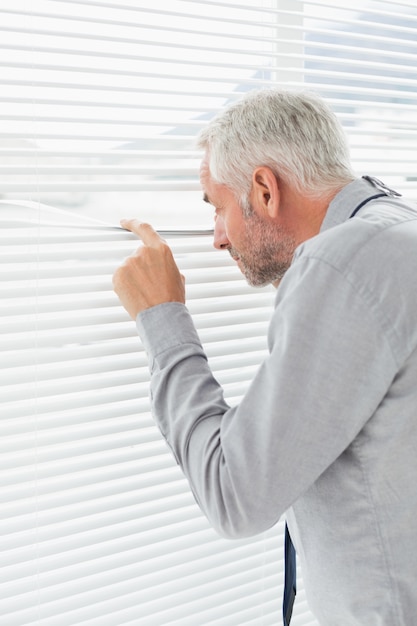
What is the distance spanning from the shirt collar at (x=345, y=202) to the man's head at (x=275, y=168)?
31mm

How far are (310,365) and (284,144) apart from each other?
0.39 meters

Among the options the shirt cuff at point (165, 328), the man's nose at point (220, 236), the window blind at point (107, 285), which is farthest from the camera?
the man's nose at point (220, 236)

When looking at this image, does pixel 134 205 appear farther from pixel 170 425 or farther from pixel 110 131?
pixel 170 425

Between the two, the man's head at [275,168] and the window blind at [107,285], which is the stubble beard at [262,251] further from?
the window blind at [107,285]

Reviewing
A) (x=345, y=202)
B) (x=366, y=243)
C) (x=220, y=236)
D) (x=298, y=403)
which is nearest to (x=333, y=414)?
(x=298, y=403)

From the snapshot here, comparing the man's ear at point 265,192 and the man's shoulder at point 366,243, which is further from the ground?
the man's ear at point 265,192

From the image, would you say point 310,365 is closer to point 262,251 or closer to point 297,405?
point 297,405

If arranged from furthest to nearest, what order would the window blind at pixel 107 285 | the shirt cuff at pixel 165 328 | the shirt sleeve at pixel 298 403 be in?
the window blind at pixel 107 285 < the shirt cuff at pixel 165 328 < the shirt sleeve at pixel 298 403

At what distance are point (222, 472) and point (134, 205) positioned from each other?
55cm

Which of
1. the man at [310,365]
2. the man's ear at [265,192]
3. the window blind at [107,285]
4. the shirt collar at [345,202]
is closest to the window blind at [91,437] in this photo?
the window blind at [107,285]

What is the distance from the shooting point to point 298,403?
2.82ft

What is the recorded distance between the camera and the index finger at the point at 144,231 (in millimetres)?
1168

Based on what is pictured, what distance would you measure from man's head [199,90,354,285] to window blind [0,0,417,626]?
17 centimetres

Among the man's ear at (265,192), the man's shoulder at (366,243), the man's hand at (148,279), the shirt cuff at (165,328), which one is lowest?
the shirt cuff at (165,328)
